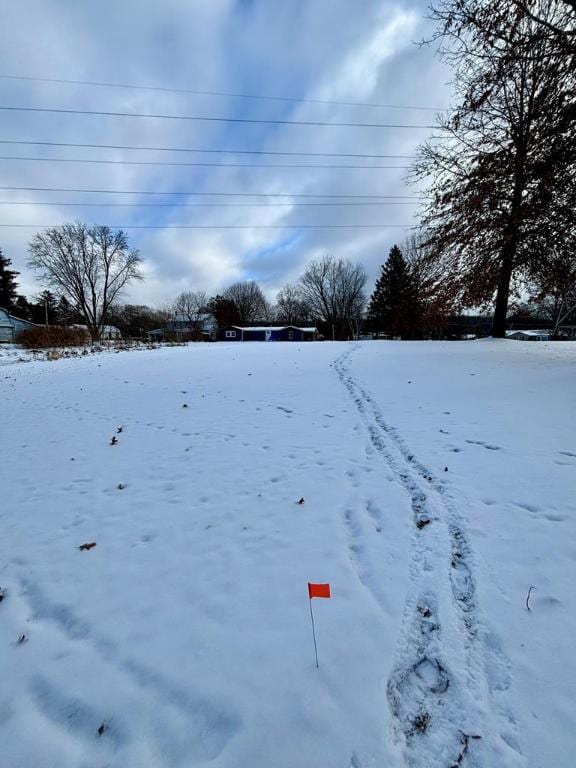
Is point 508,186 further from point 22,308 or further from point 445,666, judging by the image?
point 22,308

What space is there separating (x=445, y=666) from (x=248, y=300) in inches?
2910

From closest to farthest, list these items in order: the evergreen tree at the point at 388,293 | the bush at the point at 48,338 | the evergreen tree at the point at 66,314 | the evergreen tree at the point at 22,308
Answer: the bush at the point at 48,338 < the evergreen tree at the point at 388,293 < the evergreen tree at the point at 66,314 < the evergreen tree at the point at 22,308

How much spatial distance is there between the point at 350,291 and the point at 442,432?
57952 millimetres

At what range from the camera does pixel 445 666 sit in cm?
168

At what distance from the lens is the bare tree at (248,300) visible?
71.3 m

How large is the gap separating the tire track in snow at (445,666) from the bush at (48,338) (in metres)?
26.1

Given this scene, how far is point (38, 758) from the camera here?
54.1 inches

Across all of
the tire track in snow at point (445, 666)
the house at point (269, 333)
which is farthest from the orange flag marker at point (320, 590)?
the house at point (269, 333)

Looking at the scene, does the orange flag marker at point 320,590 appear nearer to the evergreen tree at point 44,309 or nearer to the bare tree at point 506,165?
the bare tree at point 506,165

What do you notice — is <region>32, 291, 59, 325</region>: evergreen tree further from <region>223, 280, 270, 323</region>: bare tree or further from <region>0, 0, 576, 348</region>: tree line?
<region>0, 0, 576, 348</region>: tree line

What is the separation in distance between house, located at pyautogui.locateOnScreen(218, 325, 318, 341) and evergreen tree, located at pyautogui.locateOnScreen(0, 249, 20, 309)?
3110 cm

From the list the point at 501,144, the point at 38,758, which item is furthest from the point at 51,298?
the point at 38,758

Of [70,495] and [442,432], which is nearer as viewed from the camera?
[70,495]

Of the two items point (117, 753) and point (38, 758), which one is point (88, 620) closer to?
point (38, 758)
